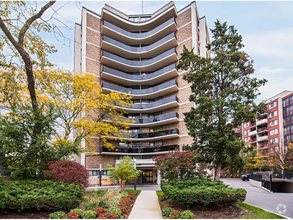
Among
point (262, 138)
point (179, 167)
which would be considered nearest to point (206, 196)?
point (179, 167)

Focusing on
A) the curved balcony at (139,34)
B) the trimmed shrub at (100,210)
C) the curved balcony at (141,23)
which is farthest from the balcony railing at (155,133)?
the trimmed shrub at (100,210)

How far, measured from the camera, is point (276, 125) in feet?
185

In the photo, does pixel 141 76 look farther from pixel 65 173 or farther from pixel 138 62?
pixel 65 173

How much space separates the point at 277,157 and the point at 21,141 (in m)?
43.5

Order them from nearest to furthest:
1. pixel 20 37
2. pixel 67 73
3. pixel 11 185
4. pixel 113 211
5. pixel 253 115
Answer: pixel 113 211
pixel 11 185
pixel 20 37
pixel 253 115
pixel 67 73

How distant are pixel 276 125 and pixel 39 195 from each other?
6133 centimetres

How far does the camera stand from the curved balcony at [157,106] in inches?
1344

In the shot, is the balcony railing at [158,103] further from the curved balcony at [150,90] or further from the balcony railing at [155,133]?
the balcony railing at [155,133]

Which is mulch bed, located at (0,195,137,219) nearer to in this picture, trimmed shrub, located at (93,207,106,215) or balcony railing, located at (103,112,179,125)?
trimmed shrub, located at (93,207,106,215)

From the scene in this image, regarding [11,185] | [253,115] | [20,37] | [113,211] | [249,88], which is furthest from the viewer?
[249,88]

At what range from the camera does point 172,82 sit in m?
34.8

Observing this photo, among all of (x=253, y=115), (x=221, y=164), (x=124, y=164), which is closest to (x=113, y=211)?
(x=124, y=164)

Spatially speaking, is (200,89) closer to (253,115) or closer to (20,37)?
(253,115)

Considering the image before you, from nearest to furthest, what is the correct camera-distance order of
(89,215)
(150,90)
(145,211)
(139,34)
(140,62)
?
(89,215)
(145,211)
(150,90)
(140,62)
(139,34)
